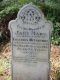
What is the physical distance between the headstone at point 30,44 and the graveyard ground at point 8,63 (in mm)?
399

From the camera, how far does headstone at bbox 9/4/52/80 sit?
531 centimetres

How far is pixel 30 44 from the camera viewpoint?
5.45m

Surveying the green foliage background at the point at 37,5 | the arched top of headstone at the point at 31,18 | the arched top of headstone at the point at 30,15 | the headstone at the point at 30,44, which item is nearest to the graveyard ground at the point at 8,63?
the headstone at the point at 30,44

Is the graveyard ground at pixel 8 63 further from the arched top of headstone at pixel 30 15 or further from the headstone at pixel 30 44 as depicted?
the arched top of headstone at pixel 30 15

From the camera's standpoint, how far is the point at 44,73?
5566 millimetres

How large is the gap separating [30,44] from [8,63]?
1.52m

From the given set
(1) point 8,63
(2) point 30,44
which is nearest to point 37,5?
(1) point 8,63

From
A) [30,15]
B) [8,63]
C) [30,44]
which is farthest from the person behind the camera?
[8,63]

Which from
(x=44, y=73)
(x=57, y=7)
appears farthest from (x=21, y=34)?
(x=57, y=7)

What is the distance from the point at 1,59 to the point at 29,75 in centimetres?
173

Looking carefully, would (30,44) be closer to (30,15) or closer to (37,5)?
(30,15)

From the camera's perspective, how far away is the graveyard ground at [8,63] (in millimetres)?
6008

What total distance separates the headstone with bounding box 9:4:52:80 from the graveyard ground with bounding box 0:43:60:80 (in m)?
0.40

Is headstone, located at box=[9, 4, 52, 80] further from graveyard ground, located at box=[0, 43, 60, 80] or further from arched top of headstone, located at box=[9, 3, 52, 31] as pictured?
graveyard ground, located at box=[0, 43, 60, 80]
